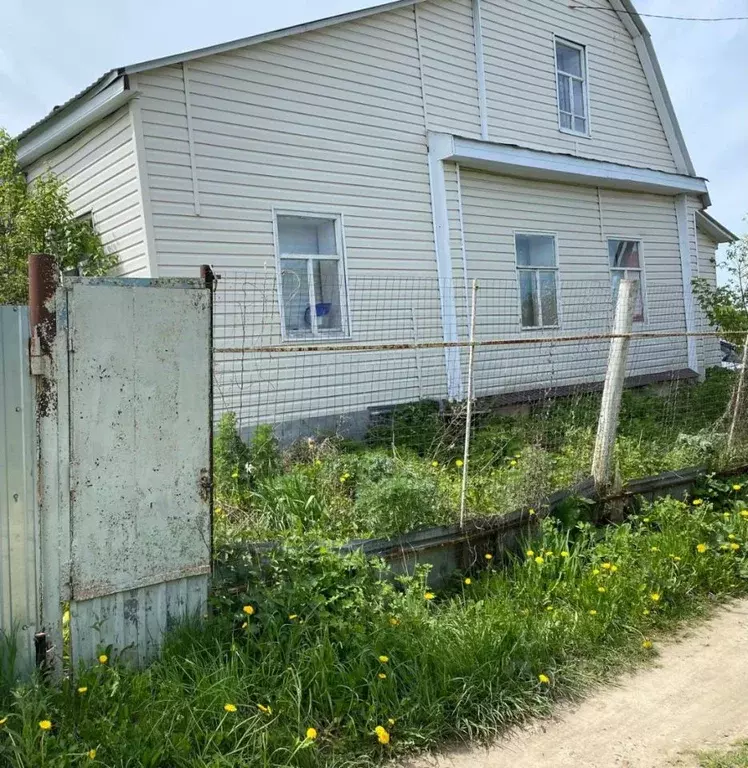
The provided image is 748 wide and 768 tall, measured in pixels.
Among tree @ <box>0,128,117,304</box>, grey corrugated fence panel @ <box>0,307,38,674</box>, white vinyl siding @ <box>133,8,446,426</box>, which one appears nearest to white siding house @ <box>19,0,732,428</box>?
white vinyl siding @ <box>133,8,446,426</box>

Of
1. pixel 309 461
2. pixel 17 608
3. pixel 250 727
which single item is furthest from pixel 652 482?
pixel 17 608

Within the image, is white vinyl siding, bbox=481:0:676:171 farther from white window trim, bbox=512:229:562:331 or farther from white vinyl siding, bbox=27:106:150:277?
white vinyl siding, bbox=27:106:150:277

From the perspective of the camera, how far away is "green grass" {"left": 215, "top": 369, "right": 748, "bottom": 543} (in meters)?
4.71

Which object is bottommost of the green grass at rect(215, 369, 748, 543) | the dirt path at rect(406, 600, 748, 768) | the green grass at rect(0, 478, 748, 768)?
the dirt path at rect(406, 600, 748, 768)

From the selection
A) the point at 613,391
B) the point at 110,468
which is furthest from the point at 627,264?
the point at 110,468

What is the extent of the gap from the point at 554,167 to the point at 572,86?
254 cm

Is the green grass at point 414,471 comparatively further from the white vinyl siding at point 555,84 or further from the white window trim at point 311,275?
the white vinyl siding at point 555,84

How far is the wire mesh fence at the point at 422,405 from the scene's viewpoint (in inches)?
195

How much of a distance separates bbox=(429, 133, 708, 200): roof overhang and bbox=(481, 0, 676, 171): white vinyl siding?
613mm

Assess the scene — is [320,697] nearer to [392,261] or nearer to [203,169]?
[203,169]

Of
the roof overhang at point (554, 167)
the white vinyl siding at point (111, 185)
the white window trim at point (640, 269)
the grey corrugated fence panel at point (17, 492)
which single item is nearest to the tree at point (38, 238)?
the white vinyl siding at point (111, 185)

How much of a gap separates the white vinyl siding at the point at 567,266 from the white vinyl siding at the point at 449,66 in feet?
2.70

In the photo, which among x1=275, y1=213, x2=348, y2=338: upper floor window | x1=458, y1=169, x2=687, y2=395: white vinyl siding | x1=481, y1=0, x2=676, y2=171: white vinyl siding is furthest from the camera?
x1=481, y1=0, x2=676, y2=171: white vinyl siding

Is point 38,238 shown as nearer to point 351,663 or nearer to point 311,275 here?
point 311,275
